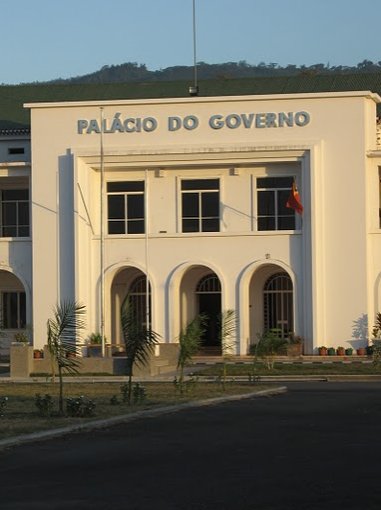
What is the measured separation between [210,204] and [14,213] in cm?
860

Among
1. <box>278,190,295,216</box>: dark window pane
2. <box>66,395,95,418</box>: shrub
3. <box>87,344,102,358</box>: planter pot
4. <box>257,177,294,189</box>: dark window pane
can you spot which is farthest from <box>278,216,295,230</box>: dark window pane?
<box>66,395,95,418</box>: shrub

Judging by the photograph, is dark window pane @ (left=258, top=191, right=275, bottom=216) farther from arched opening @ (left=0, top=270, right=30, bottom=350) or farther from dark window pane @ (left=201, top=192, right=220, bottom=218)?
arched opening @ (left=0, top=270, right=30, bottom=350)

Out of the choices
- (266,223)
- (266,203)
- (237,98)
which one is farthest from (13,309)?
(237,98)

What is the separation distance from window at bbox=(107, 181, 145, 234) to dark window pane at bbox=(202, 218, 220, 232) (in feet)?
7.67

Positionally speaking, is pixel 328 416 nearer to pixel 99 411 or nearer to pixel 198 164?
pixel 99 411

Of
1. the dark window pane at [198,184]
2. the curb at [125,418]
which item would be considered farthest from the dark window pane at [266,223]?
the curb at [125,418]

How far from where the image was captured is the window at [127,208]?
4900 cm

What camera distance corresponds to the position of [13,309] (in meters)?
53.3

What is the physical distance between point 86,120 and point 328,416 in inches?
1078

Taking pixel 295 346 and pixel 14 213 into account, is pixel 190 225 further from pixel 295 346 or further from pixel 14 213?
pixel 14 213

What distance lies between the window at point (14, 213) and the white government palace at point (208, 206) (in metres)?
2.13

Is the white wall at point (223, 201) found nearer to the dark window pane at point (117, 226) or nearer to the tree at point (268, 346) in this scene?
the dark window pane at point (117, 226)

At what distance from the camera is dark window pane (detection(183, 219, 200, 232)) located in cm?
4858

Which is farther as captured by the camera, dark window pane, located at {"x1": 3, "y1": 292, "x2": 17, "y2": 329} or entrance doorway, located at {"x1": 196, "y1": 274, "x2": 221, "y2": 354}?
dark window pane, located at {"x1": 3, "y1": 292, "x2": 17, "y2": 329}
